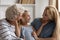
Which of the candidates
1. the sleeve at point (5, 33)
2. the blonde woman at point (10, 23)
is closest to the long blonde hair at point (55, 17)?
the blonde woman at point (10, 23)

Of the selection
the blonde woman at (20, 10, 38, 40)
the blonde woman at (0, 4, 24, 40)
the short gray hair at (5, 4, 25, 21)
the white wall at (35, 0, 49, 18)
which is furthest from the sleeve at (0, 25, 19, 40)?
the white wall at (35, 0, 49, 18)

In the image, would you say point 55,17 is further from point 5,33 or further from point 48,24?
point 5,33

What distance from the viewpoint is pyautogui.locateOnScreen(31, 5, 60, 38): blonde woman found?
2.54m

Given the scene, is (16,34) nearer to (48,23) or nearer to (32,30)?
(32,30)

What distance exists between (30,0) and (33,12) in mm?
294

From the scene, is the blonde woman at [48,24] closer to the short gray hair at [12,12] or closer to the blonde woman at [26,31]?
the blonde woman at [26,31]

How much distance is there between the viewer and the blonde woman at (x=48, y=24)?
254 cm

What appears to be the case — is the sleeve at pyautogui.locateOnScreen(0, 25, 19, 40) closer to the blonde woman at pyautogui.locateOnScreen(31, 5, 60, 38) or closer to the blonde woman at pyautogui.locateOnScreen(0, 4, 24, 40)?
the blonde woman at pyautogui.locateOnScreen(0, 4, 24, 40)

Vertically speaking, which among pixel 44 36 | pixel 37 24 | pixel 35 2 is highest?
pixel 35 2

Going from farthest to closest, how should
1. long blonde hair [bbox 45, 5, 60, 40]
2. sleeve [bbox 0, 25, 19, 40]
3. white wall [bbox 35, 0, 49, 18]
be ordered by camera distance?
white wall [bbox 35, 0, 49, 18]
long blonde hair [bbox 45, 5, 60, 40]
sleeve [bbox 0, 25, 19, 40]

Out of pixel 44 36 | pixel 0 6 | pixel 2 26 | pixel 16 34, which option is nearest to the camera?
pixel 2 26

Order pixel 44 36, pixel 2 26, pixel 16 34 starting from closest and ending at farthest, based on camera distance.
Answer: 1. pixel 2 26
2. pixel 16 34
3. pixel 44 36

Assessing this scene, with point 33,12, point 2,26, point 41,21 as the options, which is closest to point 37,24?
point 41,21

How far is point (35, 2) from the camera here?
390 centimetres
